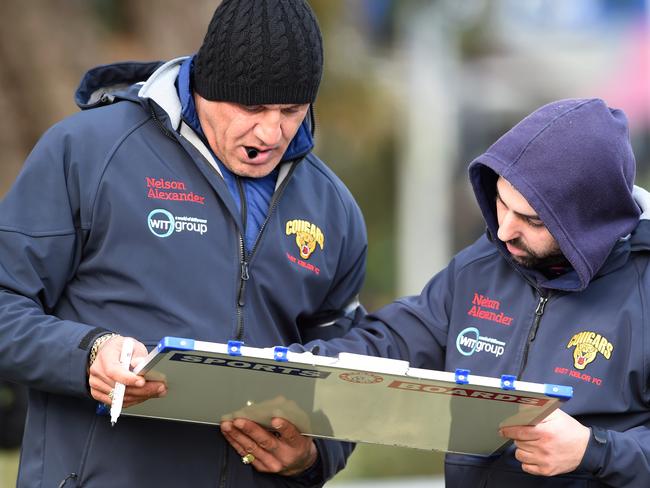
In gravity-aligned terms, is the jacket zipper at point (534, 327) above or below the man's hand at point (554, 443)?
above

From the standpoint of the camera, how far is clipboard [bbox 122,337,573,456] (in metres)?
2.75

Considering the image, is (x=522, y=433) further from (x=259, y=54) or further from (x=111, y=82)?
(x=111, y=82)

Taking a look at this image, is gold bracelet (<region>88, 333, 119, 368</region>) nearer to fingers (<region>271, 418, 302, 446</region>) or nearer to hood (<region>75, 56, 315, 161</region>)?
fingers (<region>271, 418, 302, 446</region>)

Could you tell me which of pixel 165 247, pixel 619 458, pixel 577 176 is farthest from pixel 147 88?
pixel 619 458

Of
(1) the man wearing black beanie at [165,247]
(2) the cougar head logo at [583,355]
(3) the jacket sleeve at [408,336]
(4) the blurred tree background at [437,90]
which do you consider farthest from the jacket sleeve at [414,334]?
(4) the blurred tree background at [437,90]

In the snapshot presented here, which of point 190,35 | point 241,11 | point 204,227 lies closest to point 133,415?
Result: point 204,227

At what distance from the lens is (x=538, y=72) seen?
13.2 metres

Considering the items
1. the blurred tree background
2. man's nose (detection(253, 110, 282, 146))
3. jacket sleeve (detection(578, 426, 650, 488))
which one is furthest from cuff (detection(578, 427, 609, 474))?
the blurred tree background

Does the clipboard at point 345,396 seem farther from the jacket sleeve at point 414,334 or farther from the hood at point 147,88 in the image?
the hood at point 147,88

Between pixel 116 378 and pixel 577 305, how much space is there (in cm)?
123

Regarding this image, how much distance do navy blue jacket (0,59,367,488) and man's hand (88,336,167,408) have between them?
0.19ft

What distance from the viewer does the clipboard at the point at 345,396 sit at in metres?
2.75

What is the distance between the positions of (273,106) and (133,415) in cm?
91

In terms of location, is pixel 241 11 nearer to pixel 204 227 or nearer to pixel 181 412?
pixel 204 227
